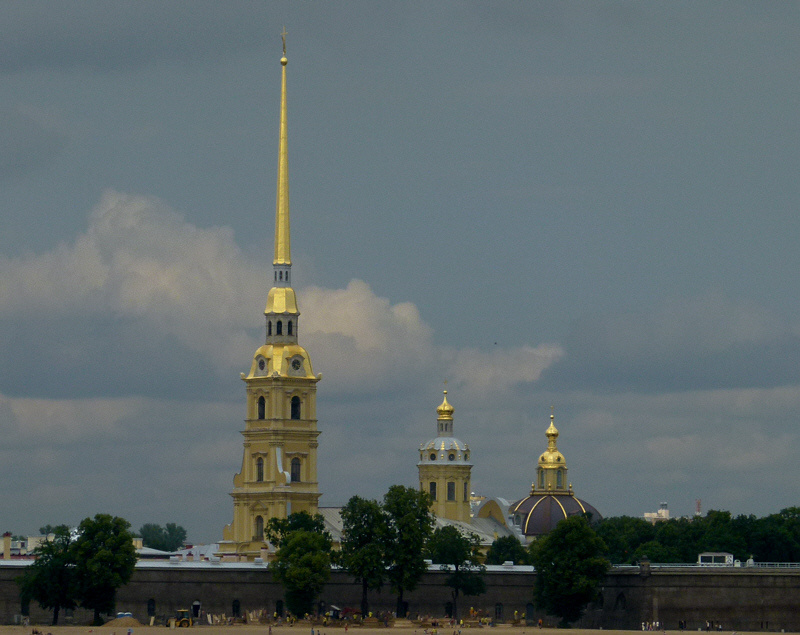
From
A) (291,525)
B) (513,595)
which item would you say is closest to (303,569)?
(513,595)

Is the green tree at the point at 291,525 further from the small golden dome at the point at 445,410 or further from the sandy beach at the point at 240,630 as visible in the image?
the small golden dome at the point at 445,410

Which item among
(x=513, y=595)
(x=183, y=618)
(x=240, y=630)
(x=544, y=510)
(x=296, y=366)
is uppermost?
(x=296, y=366)

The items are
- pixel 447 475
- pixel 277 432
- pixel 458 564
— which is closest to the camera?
pixel 458 564

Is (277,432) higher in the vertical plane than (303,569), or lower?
higher

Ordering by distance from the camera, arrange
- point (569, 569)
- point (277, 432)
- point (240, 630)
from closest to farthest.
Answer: point (240, 630), point (569, 569), point (277, 432)

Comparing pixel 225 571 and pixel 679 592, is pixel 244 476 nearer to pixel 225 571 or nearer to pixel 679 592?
pixel 225 571

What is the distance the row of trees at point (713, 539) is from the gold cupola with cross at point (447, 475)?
59.9 feet

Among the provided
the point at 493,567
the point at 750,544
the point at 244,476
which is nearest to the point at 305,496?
the point at 244,476

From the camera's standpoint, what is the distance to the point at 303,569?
126 metres

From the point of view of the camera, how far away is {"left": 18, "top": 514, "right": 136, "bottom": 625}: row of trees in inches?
4766

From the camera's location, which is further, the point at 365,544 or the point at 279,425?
the point at 279,425

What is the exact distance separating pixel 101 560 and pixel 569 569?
27391 millimetres

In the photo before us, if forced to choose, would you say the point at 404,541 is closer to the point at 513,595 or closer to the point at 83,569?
the point at 513,595

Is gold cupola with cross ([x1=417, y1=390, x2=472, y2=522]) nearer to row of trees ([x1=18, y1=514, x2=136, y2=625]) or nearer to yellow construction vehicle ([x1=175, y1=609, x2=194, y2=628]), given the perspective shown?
yellow construction vehicle ([x1=175, y1=609, x2=194, y2=628])
